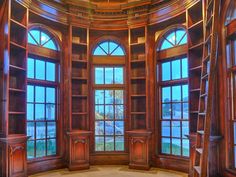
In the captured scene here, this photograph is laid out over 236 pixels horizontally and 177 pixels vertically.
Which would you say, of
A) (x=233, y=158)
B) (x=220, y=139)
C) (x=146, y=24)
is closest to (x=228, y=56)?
(x=220, y=139)

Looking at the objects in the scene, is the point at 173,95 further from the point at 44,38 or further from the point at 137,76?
the point at 44,38

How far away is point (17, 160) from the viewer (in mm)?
4781

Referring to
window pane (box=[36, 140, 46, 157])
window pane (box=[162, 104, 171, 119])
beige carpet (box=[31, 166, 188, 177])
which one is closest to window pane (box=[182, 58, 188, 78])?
window pane (box=[162, 104, 171, 119])

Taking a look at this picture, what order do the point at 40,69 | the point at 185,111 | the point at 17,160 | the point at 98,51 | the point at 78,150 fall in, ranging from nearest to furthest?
the point at 17,160 → the point at 185,111 → the point at 40,69 → the point at 78,150 → the point at 98,51

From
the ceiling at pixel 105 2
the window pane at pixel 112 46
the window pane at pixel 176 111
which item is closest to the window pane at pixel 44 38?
the ceiling at pixel 105 2

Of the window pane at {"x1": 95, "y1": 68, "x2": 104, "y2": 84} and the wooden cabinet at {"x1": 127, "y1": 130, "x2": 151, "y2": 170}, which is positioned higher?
the window pane at {"x1": 95, "y1": 68, "x2": 104, "y2": 84}

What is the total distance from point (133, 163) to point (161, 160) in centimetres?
64

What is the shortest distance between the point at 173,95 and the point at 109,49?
2.01m

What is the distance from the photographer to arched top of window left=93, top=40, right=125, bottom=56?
6.70 meters

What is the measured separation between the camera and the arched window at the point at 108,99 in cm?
655

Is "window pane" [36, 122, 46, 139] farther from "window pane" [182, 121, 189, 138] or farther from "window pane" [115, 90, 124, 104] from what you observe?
"window pane" [182, 121, 189, 138]

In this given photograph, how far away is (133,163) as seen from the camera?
610cm

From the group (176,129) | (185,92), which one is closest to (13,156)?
(176,129)

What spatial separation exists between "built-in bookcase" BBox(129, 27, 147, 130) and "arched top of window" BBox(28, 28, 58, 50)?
1874mm
